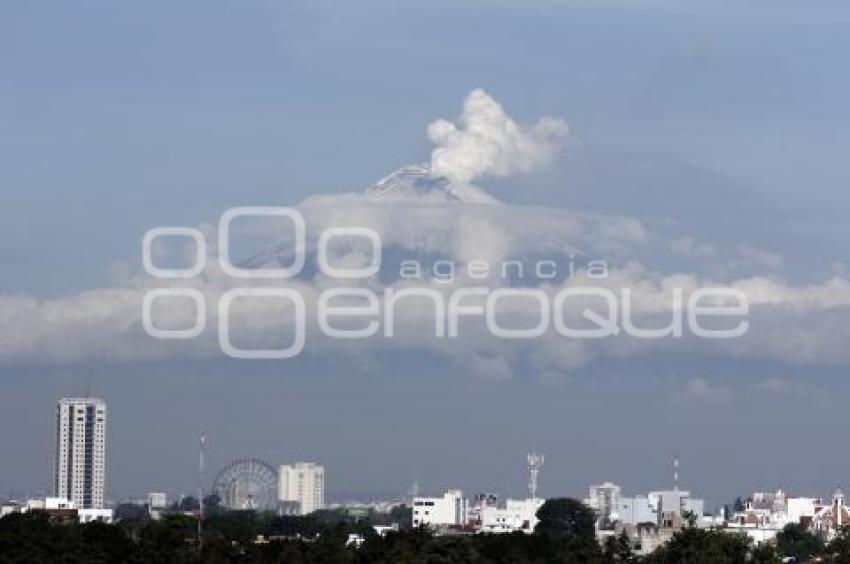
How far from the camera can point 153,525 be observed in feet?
344

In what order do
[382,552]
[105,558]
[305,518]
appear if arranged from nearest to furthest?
[105,558] → [382,552] → [305,518]

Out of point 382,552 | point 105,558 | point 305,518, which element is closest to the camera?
point 105,558

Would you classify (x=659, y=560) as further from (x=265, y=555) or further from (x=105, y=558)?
(x=105, y=558)

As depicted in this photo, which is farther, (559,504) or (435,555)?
(559,504)

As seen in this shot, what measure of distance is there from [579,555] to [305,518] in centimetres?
8129

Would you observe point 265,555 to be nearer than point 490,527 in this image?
Yes

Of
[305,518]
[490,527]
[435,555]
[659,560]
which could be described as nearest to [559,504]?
[490,527]

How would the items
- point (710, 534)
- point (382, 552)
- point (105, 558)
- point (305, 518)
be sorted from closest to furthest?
point (105, 558) → point (382, 552) → point (710, 534) → point (305, 518)

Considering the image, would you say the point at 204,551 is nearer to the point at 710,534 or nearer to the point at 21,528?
the point at 21,528

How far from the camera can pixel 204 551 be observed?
325ft

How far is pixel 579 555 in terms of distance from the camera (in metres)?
107

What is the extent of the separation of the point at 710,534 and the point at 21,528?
2894cm

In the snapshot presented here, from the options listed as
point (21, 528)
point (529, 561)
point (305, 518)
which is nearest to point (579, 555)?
point (529, 561)

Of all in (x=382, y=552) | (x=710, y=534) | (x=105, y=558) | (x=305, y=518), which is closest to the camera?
(x=105, y=558)
